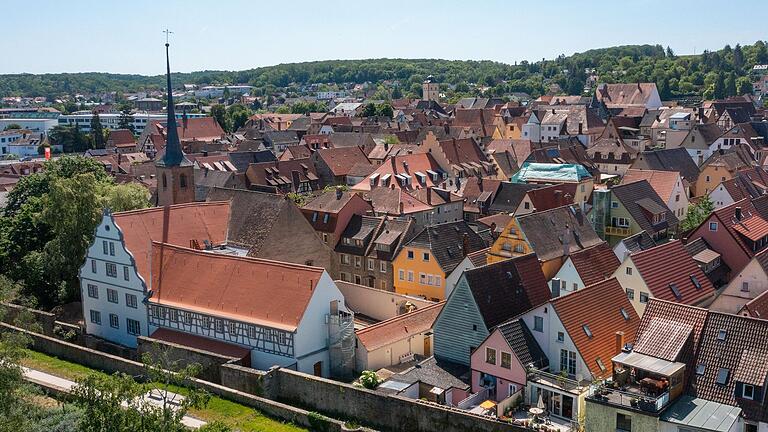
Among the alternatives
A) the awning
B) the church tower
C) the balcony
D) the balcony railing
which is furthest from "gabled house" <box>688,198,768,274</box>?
the church tower

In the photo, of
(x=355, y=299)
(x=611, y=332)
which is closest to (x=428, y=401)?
(x=611, y=332)

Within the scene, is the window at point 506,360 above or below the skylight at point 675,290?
below

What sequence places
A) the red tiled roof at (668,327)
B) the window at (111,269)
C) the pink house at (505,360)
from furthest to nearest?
the window at (111,269) < the pink house at (505,360) < the red tiled roof at (668,327)

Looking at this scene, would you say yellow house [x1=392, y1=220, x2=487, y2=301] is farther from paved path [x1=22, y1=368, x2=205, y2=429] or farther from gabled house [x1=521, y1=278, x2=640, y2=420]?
paved path [x1=22, y1=368, x2=205, y2=429]

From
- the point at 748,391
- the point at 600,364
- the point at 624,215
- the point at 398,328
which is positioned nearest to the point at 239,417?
the point at 398,328

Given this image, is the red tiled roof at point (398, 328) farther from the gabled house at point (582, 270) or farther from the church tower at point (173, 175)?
the church tower at point (173, 175)

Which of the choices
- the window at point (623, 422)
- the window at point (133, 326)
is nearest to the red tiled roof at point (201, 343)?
the window at point (133, 326)
